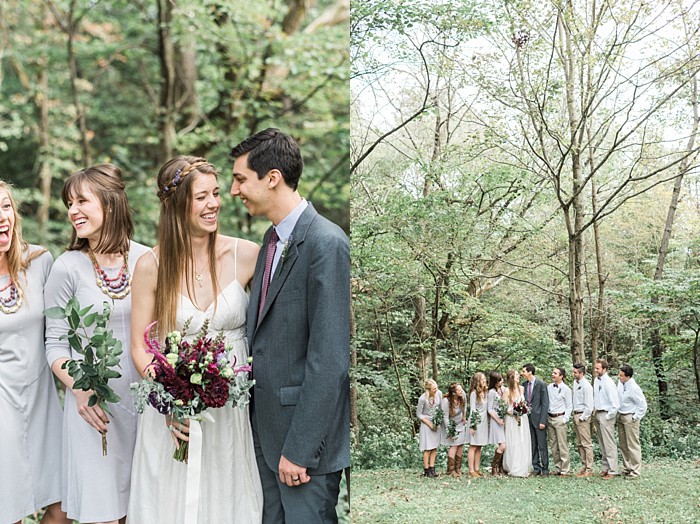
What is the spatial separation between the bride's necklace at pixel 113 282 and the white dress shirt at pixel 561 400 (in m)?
1.80

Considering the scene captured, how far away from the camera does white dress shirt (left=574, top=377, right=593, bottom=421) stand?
9.78 feet

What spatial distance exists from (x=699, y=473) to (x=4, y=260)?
2930 mm

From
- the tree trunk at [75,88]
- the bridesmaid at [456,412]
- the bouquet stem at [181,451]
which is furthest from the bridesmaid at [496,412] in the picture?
the tree trunk at [75,88]

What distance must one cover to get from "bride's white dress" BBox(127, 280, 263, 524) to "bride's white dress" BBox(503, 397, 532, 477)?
42.6 inches

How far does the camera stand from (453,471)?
127 inches

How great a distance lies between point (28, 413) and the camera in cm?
302

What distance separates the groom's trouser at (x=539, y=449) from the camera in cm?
308

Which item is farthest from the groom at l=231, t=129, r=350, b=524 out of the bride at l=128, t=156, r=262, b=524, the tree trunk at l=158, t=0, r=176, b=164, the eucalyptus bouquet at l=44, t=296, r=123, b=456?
the tree trunk at l=158, t=0, r=176, b=164

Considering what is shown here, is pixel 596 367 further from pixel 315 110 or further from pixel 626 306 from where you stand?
pixel 315 110

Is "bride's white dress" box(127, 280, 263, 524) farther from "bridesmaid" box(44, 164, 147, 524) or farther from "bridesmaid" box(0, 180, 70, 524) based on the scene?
"bridesmaid" box(0, 180, 70, 524)

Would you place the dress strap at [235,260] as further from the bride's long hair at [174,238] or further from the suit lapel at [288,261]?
the suit lapel at [288,261]

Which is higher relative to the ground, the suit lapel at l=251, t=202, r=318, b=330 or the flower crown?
the flower crown

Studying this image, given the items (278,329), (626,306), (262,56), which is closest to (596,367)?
(626,306)

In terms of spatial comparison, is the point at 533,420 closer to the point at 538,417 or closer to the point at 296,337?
the point at 538,417
